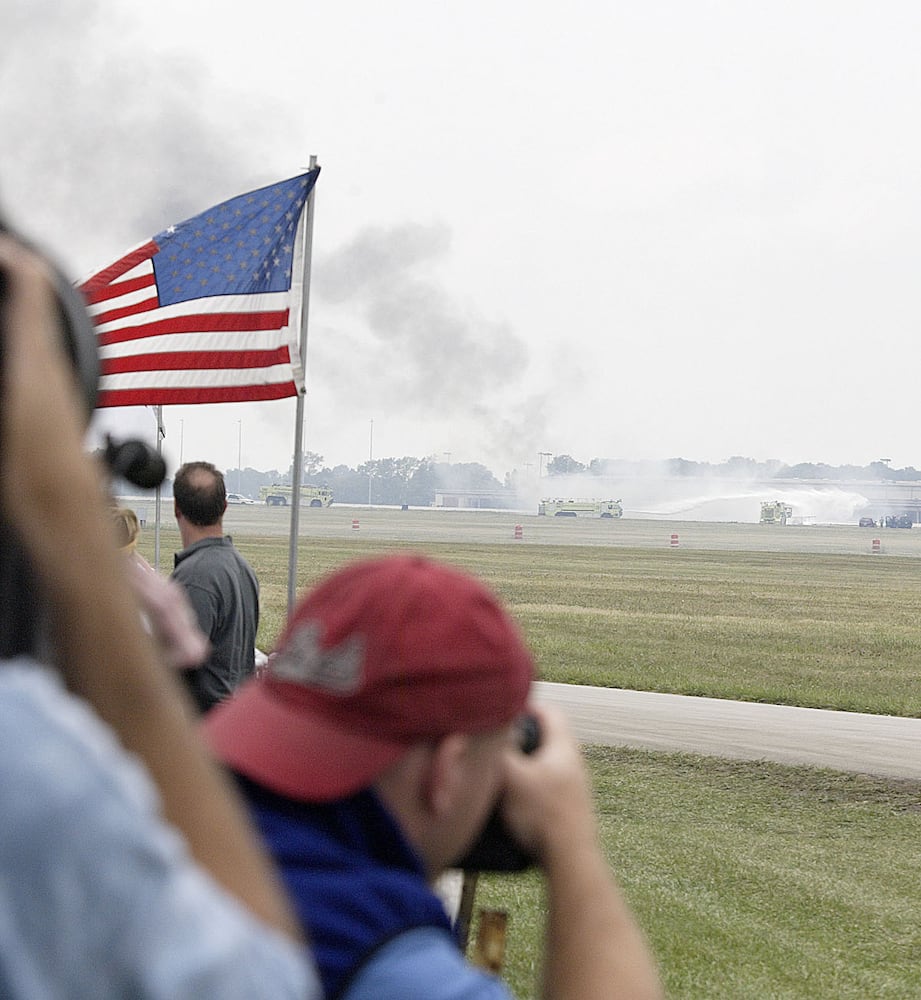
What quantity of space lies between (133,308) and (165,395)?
0.57 metres

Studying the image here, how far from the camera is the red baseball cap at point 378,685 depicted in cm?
105

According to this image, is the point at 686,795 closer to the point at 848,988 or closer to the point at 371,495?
the point at 848,988

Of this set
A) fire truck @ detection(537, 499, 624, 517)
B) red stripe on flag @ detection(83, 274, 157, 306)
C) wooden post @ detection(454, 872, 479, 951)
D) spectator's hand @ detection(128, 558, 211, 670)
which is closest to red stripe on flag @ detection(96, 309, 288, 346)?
red stripe on flag @ detection(83, 274, 157, 306)

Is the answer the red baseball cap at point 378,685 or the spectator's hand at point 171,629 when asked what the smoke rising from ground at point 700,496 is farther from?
the spectator's hand at point 171,629

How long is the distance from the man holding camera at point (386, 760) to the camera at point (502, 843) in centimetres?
6

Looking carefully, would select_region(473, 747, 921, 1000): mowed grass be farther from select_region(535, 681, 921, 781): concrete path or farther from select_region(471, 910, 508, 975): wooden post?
select_region(471, 910, 508, 975): wooden post

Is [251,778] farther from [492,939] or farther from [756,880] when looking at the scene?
[756,880]

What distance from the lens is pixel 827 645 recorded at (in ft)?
67.7

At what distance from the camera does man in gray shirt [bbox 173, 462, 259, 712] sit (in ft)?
18.1

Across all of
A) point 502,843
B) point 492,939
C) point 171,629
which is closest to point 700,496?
point 492,939

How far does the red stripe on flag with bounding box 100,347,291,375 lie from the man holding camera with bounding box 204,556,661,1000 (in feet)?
22.9

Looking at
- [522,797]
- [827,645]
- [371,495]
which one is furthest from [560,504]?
[522,797]

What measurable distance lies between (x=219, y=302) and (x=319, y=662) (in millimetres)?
7363

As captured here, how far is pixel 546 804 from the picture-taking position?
122 cm
